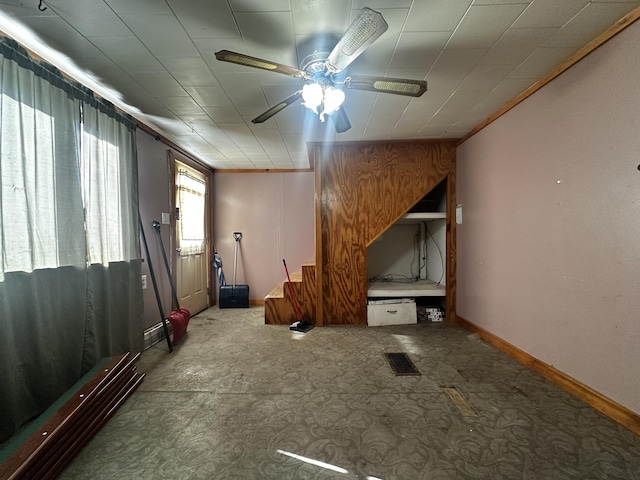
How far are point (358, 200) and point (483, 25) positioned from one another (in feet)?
6.89

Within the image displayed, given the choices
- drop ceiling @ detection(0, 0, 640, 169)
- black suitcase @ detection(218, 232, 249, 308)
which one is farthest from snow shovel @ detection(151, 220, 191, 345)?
drop ceiling @ detection(0, 0, 640, 169)

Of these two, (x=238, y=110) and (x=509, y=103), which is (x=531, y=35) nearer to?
(x=509, y=103)

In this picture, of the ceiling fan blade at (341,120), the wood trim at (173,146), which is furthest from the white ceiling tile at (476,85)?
the wood trim at (173,146)

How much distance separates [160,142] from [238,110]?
134 cm

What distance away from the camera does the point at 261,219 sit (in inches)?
187

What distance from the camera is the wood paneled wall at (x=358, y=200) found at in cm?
343

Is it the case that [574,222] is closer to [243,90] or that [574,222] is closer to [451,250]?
[451,250]

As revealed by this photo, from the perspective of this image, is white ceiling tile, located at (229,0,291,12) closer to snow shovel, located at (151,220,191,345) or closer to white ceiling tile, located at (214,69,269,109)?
white ceiling tile, located at (214,69,269,109)

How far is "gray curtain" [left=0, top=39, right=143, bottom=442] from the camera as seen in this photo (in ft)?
4.94

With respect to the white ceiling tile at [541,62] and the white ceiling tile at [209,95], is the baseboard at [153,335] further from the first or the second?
the white ceiling tile at [541,62]

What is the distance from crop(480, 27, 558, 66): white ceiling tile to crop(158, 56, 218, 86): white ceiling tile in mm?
1983

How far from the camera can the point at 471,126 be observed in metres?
2.95

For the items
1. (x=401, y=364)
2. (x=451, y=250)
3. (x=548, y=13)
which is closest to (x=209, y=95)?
(x=548, y=13)

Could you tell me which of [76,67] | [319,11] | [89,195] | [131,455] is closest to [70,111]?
[76,67]
